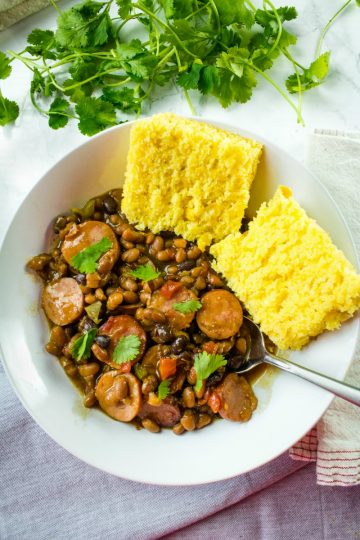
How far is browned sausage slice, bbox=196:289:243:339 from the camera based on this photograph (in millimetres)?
3588

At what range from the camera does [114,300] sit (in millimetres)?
3594

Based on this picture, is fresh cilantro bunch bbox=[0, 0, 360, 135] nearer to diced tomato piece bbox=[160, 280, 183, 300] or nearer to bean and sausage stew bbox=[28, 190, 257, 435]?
bean and sausage stew bbox=[28, 190, 257, 435]

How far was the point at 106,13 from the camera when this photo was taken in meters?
3.98

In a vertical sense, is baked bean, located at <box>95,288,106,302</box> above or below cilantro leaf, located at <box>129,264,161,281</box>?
above

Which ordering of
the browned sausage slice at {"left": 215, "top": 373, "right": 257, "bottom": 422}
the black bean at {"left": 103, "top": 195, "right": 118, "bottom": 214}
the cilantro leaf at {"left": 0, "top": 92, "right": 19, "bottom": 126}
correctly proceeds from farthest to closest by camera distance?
the cilantro leaf at {"left": 0, "top": 92, "right": 19, "bottom": 126} → the black bean at {"left": 103, "top": 195, "right": 118, "bottom": 214} → the browned sausage slice at {"left": 215, "top": 373, "right": 257, "bottom": 422}

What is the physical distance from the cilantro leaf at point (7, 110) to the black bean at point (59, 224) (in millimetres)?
938

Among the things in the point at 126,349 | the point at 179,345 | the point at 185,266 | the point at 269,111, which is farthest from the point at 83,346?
the point at 269,111

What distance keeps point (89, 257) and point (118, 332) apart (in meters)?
0.52

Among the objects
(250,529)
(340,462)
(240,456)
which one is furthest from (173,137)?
(250,529)

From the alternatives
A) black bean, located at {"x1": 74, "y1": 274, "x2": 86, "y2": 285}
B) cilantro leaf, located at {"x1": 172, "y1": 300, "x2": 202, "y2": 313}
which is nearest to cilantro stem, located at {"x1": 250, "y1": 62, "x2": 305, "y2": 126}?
cilantro leaf, located at {"x1": 172, "y1": 300, "x2": 202, "y2": 313}

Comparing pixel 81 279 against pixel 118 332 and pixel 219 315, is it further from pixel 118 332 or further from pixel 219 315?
pixel 219 315

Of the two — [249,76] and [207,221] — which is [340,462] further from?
[249,76]

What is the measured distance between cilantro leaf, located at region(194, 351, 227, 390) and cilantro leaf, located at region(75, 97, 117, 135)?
5.57 feet

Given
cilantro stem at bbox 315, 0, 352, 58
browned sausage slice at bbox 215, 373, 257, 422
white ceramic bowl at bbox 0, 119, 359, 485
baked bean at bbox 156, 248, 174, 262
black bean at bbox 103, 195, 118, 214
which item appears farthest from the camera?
cilantro stem at bbox 315, 0, 352, 58
